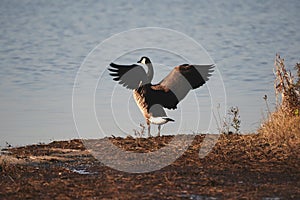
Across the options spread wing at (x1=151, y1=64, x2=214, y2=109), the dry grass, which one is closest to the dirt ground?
the dry grass

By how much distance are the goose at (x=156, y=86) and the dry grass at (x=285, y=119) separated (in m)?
2.08

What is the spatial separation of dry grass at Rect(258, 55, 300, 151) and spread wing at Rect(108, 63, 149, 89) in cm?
268

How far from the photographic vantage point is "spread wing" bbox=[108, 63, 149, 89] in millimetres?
12219

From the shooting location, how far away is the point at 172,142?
10211 millimetres

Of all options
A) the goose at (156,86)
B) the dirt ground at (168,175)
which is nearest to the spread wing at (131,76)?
the goose at (156,86)

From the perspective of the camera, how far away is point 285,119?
385 inches

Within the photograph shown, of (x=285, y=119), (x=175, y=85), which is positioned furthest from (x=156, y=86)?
(x=285, y=119)

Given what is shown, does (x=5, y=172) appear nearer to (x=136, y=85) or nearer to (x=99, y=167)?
(x=99, y=167)

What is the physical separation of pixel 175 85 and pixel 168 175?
Result: 14.1 ft

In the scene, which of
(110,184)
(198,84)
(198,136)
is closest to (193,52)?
(198,84)

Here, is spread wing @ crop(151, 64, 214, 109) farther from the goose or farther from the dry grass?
the dry grass

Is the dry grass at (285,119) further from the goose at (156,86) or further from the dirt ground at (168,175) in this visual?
the goose at (156,86)

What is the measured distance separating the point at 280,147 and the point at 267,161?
0.68 metres

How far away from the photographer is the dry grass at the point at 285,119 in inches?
368
